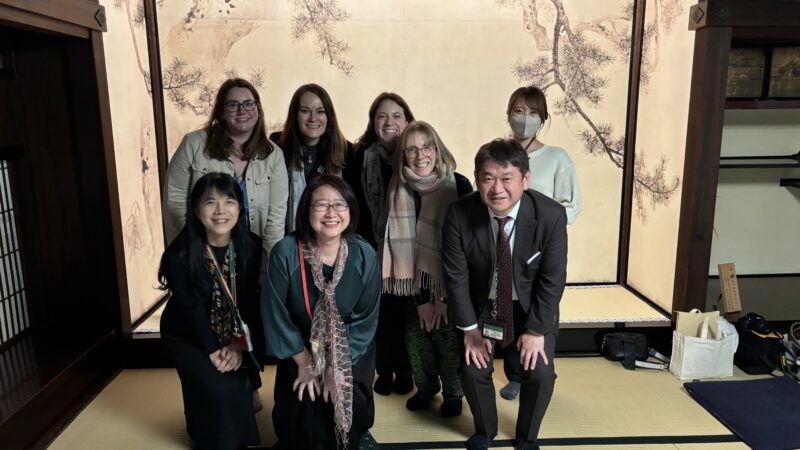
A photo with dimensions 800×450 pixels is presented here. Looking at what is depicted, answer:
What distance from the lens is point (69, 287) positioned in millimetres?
3000

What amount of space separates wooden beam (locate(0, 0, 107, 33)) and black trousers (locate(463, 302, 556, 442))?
2219mm

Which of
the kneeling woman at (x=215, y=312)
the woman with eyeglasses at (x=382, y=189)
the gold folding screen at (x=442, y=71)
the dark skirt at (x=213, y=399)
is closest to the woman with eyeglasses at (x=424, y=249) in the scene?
the woman with eyeglasses at (x=382, y=189)

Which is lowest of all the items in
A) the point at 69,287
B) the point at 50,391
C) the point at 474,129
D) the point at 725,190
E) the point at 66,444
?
the point at 66,444

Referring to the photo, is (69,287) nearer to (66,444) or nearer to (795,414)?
(66,444)

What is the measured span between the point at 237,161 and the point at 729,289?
267 centimetres

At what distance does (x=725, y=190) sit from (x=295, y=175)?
273 cm

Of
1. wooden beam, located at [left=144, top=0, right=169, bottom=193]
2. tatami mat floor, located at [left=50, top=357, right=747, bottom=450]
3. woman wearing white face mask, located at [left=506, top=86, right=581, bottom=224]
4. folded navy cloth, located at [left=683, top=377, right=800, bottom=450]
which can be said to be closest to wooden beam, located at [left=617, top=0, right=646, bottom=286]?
tatami mat floor, located at [left=50, top=357, right=747, bottom=450]

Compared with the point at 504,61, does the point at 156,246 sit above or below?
below

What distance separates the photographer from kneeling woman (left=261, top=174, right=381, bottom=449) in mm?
2059

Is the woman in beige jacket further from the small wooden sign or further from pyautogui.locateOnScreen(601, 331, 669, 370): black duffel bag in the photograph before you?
the small wooden sign

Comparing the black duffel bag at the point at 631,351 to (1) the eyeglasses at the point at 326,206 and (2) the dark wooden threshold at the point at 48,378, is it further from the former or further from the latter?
(2) the dark wooden threshold at the point at 48,378

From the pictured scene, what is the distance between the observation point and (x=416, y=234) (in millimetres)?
2436

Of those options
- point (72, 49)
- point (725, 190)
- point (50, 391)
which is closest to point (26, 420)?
point (50, 391)

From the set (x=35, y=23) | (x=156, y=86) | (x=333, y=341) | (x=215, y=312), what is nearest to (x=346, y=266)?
(x=333, y=341)
